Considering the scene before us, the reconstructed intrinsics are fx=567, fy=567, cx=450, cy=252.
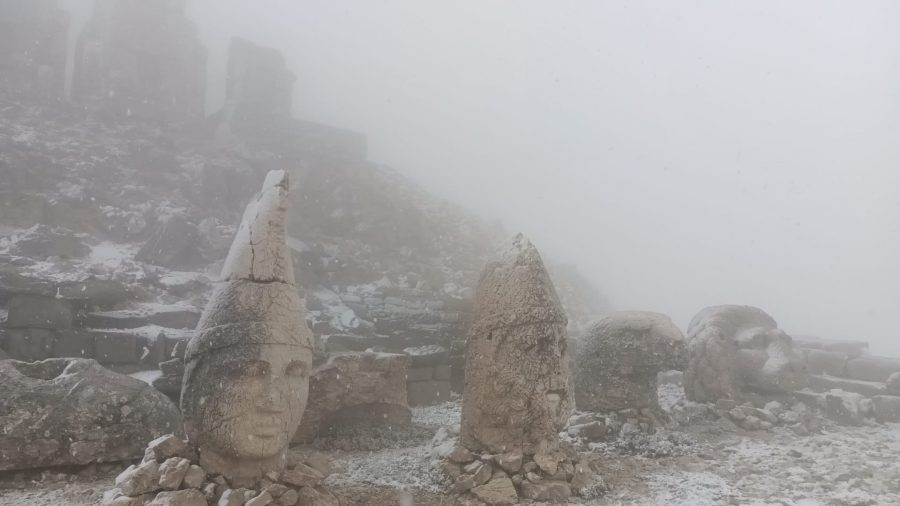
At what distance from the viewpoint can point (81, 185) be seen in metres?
16.5

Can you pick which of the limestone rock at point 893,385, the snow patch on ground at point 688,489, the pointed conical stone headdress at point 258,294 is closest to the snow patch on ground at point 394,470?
the pointed conical stone headdress at point 258,294

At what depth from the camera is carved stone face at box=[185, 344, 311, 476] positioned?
3312 millimetres

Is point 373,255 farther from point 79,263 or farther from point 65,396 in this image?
point 65,396

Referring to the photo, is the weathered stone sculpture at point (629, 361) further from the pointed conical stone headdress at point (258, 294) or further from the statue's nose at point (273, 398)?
the statue's nose at point (273, 398)

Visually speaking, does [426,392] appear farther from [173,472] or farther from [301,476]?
[173,472]

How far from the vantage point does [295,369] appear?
366 centimetres

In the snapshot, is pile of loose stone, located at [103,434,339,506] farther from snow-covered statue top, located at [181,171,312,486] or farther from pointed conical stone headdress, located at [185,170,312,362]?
pointed conical stone headdress, located at [185,170,312,362]

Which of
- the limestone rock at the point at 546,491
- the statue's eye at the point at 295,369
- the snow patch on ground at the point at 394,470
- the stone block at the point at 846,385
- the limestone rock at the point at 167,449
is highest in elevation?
the statue's eye at the point at 295,369

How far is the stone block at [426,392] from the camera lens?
27.4 feet

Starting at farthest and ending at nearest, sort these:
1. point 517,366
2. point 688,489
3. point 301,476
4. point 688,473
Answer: point 688,473 → point 688,489 → point 517,366 → point 301,476

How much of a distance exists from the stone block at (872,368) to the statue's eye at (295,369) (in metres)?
9.79

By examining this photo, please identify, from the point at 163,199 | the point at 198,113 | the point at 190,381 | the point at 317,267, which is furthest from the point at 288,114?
the point at 190,381

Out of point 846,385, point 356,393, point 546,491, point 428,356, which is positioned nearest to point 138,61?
point 428,356

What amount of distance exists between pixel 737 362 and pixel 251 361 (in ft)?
23.0
